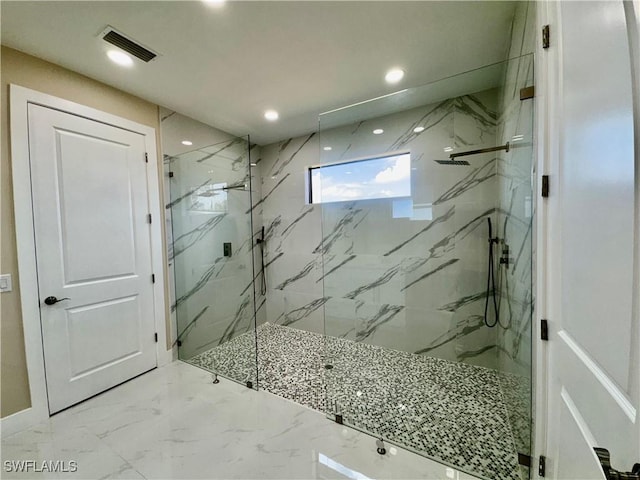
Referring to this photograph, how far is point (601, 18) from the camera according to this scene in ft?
2.12

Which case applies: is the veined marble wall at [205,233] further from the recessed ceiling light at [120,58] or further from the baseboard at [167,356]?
the recessed ceiling light at [120,58]

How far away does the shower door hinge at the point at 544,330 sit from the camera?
42.9 inches

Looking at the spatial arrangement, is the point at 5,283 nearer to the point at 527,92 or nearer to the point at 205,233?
the point at 205,233

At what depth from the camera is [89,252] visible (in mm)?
2178

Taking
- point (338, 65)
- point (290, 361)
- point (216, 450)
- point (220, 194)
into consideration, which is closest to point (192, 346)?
point (290, 361)

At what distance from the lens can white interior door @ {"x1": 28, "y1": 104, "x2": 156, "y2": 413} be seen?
1.95m

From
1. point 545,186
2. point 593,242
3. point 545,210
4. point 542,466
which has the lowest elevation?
point 542,466

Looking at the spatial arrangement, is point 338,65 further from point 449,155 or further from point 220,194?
point 220,194

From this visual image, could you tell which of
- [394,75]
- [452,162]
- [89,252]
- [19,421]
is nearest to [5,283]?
[89,252]

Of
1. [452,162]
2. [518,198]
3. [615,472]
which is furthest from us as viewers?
[452,162]

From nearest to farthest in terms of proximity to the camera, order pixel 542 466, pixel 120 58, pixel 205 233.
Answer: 1. pixel 542 466
2. pixel 120 58
3. pixel 205 233

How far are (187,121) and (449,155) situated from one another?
2932mm

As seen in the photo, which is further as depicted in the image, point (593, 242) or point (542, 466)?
point (542, 466)

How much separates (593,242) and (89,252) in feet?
10.2
